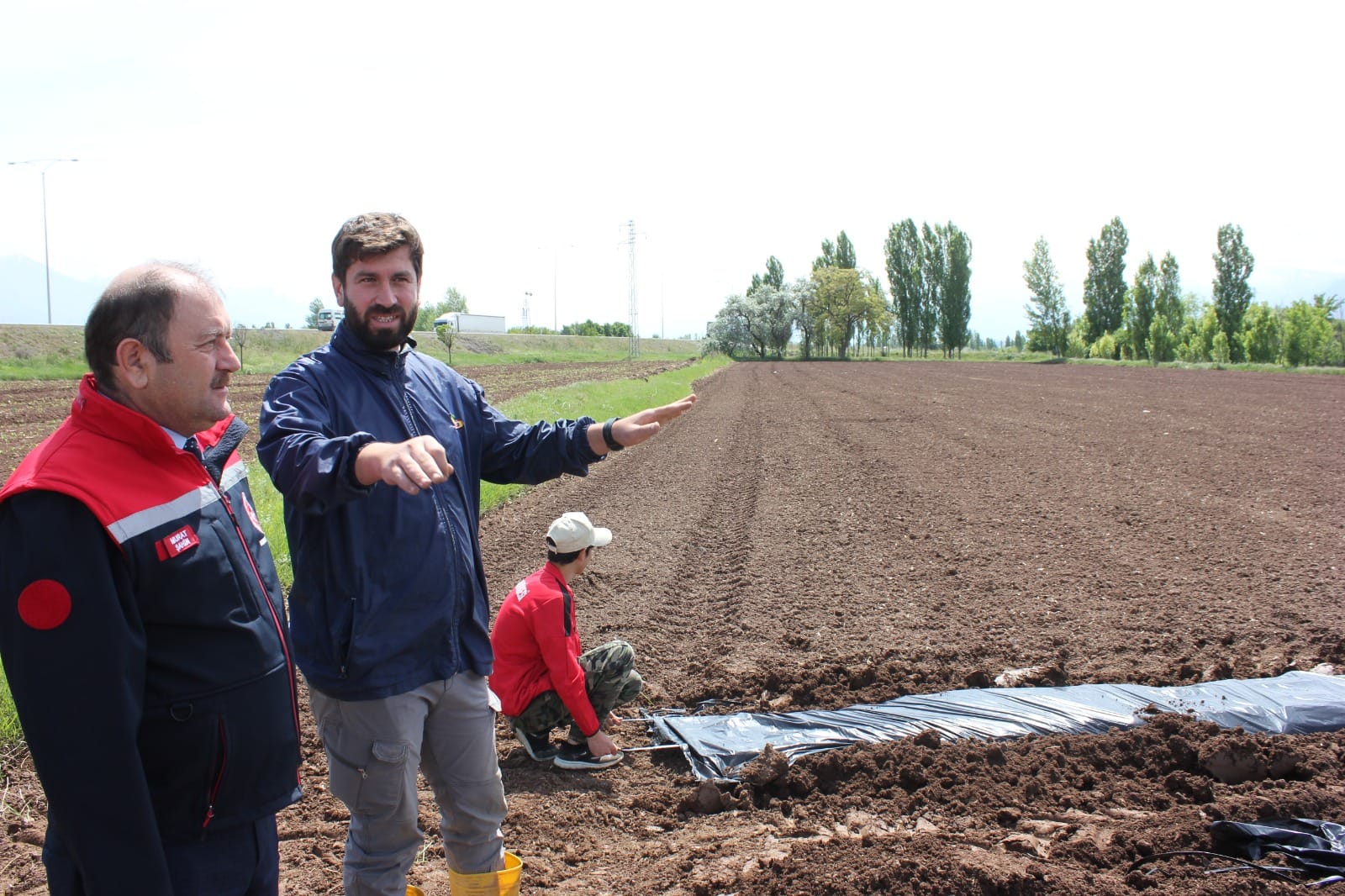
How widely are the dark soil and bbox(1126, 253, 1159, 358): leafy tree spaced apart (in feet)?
210

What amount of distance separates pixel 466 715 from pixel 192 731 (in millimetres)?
904

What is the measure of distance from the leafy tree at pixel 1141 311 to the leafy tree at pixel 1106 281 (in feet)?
19.1

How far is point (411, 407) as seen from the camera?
2543 millimetres

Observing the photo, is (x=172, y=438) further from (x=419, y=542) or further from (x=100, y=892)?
(x=100, y=892)

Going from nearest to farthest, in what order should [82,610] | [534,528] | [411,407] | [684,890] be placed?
[82,610] < [411,407] < [684,890] < [534,528]

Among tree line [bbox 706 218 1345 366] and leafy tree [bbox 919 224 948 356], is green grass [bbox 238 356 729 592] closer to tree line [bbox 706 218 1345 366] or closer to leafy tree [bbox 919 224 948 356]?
tree line [bbox 706 218 1345 366]

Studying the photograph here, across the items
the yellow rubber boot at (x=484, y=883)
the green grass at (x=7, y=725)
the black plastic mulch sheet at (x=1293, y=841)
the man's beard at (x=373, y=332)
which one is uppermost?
the man's beard at (x=373, y=332)

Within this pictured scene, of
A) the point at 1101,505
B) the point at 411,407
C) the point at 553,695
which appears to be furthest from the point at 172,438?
the point at 1101,505

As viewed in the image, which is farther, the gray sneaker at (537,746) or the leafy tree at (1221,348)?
the leafy tree at (1221,348)

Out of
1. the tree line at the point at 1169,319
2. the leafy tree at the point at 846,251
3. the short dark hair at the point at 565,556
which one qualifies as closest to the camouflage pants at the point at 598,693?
the short dark hair at the point at 565,556

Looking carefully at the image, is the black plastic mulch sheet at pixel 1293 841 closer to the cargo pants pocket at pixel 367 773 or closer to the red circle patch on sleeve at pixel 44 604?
the cargo pants pocket at pixel 367 773

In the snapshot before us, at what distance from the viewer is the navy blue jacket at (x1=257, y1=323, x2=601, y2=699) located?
7.57 ft

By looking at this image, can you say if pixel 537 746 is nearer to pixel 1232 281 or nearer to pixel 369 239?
pixel 369 239

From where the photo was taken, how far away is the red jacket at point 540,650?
161 inches
